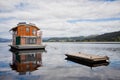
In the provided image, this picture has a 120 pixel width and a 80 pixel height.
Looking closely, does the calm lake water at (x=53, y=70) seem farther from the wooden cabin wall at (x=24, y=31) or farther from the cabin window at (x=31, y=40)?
the wooden cabin wall at (x=24, y=31)

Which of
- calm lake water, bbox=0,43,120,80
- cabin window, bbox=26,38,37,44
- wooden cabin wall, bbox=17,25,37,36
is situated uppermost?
wooden cabin wall, bbox=17,25,37,36

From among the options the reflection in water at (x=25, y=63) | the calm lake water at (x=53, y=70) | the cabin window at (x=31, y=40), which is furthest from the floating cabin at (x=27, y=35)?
the calm lake water at (x=53, y=70)

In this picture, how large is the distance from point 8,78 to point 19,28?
4486 cm

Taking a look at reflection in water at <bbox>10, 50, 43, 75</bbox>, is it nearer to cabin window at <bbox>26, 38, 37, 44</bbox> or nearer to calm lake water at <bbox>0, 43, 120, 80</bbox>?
calm lake water at <bbox>0, 43, 120, 80</bbox>

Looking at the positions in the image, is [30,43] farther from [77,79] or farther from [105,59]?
[77,79]

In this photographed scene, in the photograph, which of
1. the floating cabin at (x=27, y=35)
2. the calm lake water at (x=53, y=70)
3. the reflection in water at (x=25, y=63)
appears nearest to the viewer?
the calm lake water at (x=53, y=70)

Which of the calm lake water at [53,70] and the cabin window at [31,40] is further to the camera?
the cabin window at [31,40]

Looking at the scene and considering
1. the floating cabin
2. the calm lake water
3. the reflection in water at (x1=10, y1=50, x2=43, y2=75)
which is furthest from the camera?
the floating cabin

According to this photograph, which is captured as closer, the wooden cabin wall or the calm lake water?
the calm lake water

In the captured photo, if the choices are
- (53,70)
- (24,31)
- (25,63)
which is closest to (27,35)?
(24,31)

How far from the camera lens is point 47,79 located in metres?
15.8

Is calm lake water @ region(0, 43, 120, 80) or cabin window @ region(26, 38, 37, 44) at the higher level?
cabin window @ region(26, 38, 37, 44)

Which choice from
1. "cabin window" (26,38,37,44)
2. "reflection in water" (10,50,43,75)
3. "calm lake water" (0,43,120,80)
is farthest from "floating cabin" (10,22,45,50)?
"calm lake water" (0,43,120,80)

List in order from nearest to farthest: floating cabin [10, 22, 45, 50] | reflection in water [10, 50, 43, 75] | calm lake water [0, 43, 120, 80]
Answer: calm lake water [0, 43, 120, 80] → reflection in water [10, 50, 43, 75] → floating cabin [10, 22, 45, 50]
